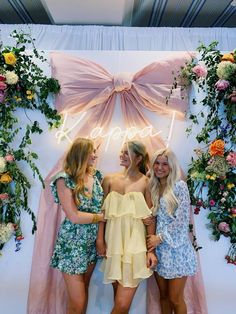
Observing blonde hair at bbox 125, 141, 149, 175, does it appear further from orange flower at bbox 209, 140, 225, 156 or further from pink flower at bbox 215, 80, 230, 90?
pink flower at bbox 215, 80, 230, 90

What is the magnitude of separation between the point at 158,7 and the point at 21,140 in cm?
203

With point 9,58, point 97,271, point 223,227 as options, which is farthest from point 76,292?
point 9,58

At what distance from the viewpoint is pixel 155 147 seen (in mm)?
2762

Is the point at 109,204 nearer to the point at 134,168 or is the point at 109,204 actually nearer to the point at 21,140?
the point at 134,168

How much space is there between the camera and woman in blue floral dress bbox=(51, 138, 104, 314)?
6.94 ft

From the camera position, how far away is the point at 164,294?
2.42m

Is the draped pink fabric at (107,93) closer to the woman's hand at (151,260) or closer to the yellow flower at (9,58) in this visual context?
the yellow flower at (9,58)

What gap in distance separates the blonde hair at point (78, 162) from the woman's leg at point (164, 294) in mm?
942

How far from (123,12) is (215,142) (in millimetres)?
1659

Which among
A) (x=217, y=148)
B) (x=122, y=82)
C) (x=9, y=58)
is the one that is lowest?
(x=217, y=148)

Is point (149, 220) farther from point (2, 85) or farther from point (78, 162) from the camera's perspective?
point (2, 85)

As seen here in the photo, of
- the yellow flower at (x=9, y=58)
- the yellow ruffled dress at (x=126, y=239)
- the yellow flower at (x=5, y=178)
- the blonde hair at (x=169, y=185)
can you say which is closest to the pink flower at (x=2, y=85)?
the yellow flower at (x=9, y=58)

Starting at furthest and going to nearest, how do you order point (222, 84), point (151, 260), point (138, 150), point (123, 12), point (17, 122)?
point (123, 12) → point (17, 122) → point (222, 84) → point (138, 150) → point (151, 260)

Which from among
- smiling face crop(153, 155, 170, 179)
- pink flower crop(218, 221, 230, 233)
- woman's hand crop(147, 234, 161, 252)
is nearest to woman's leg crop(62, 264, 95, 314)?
woman's hand crop(147, 234, 161, 252)
